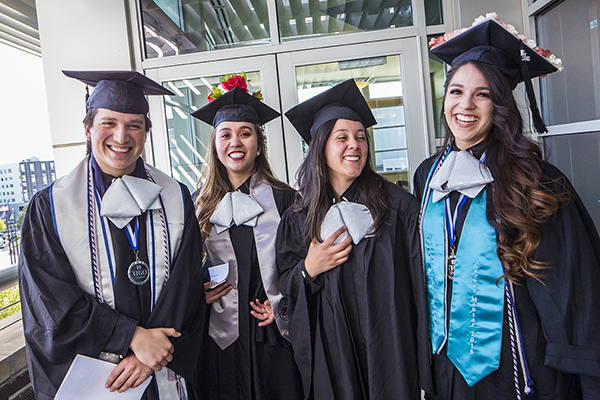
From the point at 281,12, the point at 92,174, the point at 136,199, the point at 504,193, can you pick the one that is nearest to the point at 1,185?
the point at 92,174

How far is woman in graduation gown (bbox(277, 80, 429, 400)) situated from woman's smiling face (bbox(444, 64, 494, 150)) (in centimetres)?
40

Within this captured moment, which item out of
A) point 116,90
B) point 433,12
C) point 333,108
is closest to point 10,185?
point 116,90

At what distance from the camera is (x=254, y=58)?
328 cm

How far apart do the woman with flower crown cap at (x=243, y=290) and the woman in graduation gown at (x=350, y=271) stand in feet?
0.49

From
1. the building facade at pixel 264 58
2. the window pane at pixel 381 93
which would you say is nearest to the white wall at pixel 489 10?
the building facade at pixel 264 58

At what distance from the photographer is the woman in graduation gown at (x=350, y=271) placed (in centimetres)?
163

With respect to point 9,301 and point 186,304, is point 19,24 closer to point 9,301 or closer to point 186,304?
point 9,301

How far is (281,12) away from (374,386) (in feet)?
9.93

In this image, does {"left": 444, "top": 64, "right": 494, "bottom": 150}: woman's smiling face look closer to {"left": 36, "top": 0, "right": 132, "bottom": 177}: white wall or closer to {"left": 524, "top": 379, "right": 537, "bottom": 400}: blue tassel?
{"left": 524, "top": 379, "right": 537, "bottom": 400}: blue tassel

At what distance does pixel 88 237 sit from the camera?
1496 mm

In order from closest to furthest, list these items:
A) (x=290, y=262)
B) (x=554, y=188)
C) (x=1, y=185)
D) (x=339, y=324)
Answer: (x=554, y=188) → (x=339, y=324) → (x=290, y=262) → (x=1, y=185)

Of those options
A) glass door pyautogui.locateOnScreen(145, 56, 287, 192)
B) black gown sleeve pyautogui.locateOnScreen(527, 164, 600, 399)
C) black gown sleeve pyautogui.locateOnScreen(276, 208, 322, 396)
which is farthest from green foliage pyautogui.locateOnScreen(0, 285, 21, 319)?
black gown sleeve pyautogui.locateOnScreen(527, 164, 600, 399)

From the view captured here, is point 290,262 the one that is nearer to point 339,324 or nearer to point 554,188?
point 339,324

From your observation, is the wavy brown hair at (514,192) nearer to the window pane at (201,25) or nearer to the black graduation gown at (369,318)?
the black graduation gown at (369,318)
